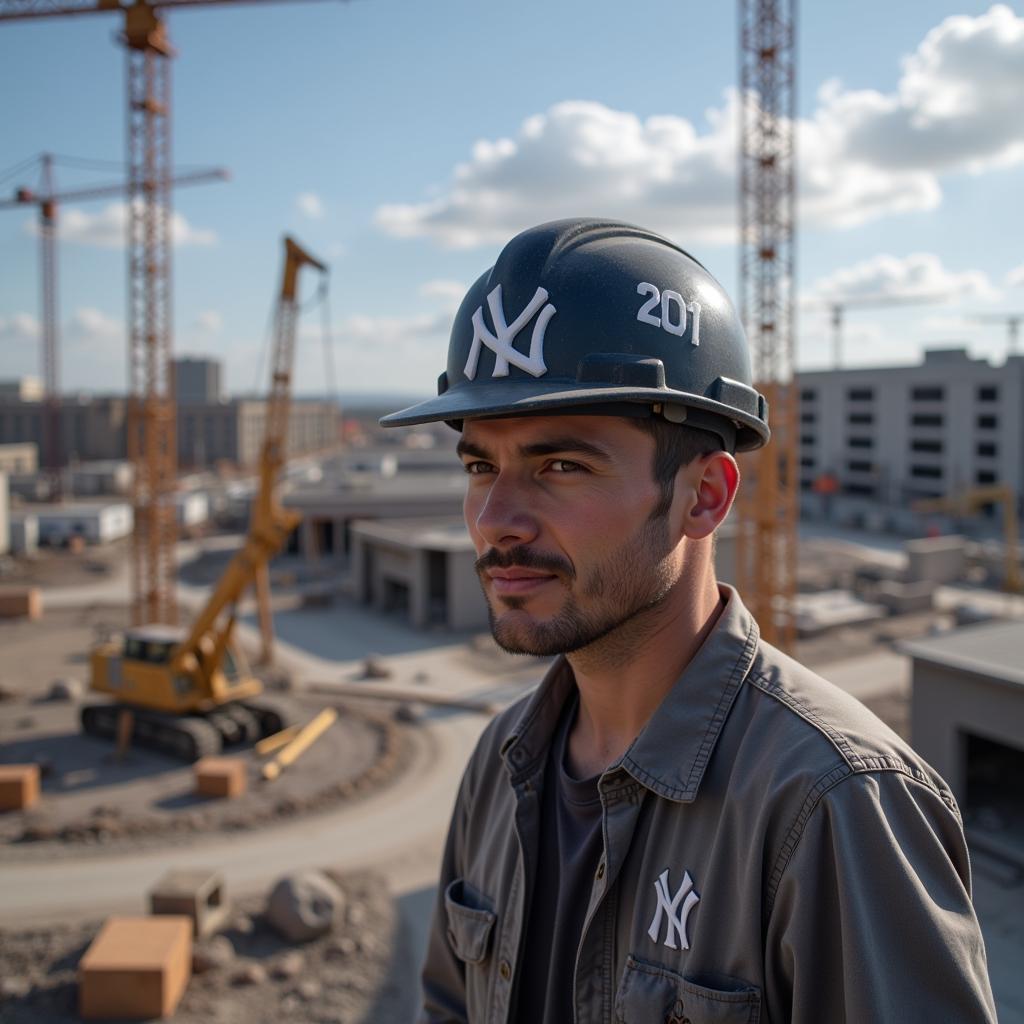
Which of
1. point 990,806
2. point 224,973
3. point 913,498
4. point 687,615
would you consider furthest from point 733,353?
point 913,498

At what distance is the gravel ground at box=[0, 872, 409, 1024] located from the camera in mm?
11430

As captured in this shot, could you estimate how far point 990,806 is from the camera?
56.0 feet

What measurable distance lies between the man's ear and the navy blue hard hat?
12 cm

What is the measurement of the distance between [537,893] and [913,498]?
2786 inches

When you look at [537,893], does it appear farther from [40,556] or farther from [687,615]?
[40,556]

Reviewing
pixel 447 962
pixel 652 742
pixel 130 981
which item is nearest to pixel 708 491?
pixel 652 742

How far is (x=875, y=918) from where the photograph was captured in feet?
6.86

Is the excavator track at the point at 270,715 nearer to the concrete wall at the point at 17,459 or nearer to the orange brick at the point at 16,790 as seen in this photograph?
the orange brick at the point at 16,790

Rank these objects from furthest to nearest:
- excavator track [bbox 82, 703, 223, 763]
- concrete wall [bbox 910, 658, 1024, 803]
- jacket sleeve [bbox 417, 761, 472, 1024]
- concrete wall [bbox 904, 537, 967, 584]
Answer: concrete wall [bbox 904, 537, 967, 584] → excavator track [bbox 82, 703, 223, 763] → concrete wall [bbox 910, 658, 1024, 803] → jacket sleeve [bbox 417, 761, 472, 1024]

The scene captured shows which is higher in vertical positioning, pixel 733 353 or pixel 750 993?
pixel 733 353

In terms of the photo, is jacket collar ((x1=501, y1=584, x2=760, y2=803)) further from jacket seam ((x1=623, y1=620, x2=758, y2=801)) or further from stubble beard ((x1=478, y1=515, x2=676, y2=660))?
stubble beard ((x1=478, y1=515, x2=676, y2=660))

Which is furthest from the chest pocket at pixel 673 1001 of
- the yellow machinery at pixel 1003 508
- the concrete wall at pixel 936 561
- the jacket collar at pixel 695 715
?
the yellow machinery at pixel 1003 508

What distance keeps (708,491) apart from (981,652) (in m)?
16.2

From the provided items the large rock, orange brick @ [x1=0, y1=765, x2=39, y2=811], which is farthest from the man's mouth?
orange brick @ [x1=0, y1=765, x2=39, y2=811]
